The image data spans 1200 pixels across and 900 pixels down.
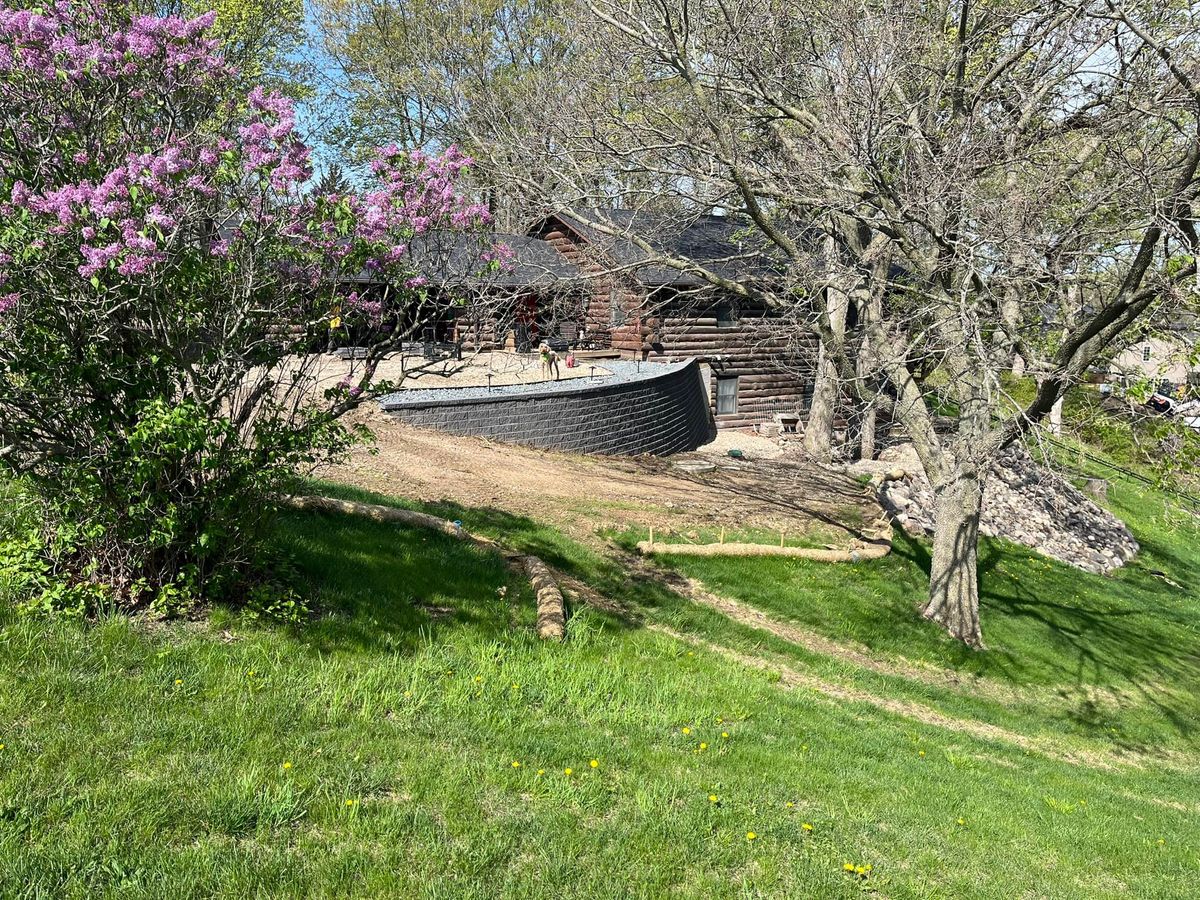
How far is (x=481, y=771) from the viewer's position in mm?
5242

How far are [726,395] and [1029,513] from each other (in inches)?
484

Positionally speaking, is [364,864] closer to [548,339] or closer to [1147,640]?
[1147,640]

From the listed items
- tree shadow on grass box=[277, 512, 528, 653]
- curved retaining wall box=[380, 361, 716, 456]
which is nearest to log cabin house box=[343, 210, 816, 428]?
curved retaining wall box=[380, 361, 716, 456]

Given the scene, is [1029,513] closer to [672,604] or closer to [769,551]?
[769,551]

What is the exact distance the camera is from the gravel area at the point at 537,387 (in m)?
19.4

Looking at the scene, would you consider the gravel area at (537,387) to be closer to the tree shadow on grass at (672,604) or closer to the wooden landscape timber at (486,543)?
the tree shadow on grass at (672,604)

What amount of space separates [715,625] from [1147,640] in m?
10.1

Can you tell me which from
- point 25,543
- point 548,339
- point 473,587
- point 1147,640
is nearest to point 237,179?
point 25,543

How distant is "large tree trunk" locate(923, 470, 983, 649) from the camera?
14.1 meters

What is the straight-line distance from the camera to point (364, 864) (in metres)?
4.18

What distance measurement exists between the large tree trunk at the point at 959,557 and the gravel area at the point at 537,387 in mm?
9656

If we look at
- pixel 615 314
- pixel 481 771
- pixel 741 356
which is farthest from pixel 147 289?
pixel 741 356

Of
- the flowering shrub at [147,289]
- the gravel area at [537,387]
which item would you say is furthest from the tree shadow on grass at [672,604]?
the gravel area at [537,387]

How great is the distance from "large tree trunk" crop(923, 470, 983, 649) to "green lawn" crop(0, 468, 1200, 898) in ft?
10.9
